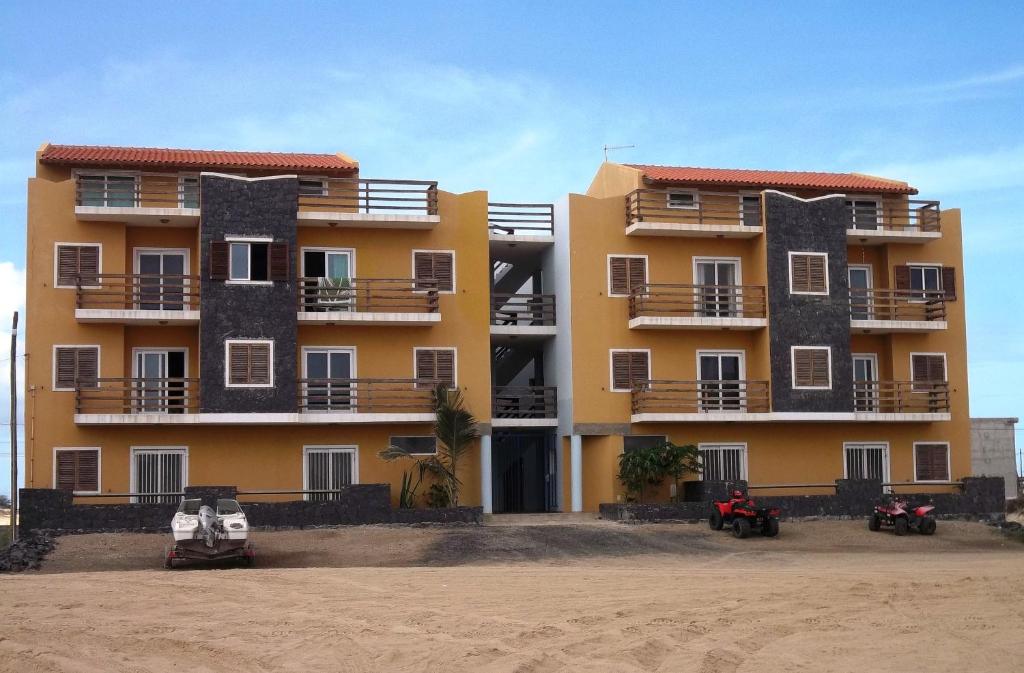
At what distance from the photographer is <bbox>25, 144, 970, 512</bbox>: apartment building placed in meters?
36.5

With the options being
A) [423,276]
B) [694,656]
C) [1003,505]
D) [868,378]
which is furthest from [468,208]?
[694,656]

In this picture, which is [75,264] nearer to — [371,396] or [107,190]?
[107,190]

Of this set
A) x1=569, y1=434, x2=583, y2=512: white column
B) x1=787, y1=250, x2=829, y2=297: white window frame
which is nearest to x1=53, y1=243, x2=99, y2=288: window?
x1=569, y1=434, x2=583, y2=512: white column

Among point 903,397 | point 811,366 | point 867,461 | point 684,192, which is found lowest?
point 867,461

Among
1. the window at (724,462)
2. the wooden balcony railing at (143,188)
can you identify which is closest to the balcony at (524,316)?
the window at (724,462)

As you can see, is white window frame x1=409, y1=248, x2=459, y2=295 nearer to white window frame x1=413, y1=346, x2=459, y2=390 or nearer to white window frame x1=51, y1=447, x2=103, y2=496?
white window frame x1=413, y1=346, x2=459, y2=390

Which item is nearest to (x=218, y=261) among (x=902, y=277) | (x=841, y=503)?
(x=841, y=503)

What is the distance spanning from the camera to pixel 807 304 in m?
40.0

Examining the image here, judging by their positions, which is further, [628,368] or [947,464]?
[947,464]

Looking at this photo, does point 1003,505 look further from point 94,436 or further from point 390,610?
point 94,436

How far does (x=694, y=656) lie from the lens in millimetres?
18266

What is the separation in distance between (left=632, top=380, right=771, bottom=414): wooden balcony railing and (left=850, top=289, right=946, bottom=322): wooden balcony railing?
173 inches

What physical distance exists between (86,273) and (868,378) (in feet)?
81.0

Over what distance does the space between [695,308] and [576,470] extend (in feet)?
21.0
